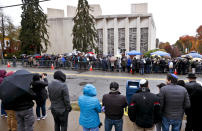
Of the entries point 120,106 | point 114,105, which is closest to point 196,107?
point 120,106

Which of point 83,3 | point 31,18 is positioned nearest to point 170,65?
point 83,3

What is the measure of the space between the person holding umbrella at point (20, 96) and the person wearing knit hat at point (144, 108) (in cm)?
243

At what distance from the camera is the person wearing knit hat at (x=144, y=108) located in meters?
3.05

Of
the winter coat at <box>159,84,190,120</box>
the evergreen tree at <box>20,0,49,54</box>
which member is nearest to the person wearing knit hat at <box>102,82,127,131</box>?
the winter coat at <box>159,84,190,120</box>

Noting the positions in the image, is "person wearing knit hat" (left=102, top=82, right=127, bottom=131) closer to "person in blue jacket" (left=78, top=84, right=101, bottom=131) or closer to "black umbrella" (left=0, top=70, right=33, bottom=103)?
"person in blue jacket" (left=78, top=84, right=101, bottom=131)

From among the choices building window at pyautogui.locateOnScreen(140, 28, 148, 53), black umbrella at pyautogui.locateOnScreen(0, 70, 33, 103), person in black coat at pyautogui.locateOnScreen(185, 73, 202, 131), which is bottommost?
person in black coat at pyautogui.locateOnScreen(185, 73, 202, 131)

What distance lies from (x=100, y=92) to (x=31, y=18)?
23763 millimetres

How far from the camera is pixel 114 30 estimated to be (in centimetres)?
4116

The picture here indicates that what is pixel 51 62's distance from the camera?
64.5 ft

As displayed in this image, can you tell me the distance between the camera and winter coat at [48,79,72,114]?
3.65 m

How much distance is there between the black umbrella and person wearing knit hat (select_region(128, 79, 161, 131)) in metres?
2.47

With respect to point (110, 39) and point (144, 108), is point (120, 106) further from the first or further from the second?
point (110, 39)

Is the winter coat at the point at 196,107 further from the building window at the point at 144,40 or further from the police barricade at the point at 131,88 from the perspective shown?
the building window at the point at 144,40

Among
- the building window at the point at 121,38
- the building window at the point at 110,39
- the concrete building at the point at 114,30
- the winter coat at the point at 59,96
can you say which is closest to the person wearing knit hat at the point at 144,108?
the winter coat at the point at 59,96
